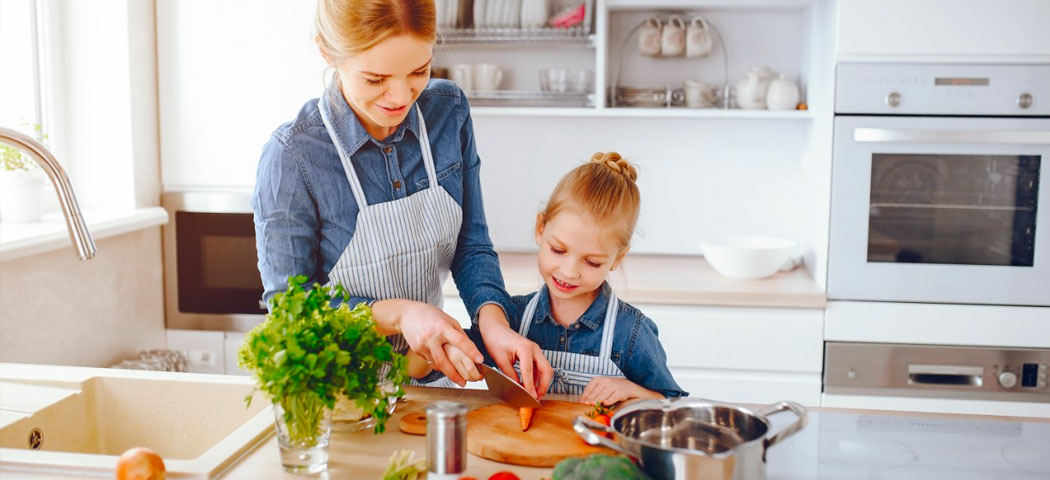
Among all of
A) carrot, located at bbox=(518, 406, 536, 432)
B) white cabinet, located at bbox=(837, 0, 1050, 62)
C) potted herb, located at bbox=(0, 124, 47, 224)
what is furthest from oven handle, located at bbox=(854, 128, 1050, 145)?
potted herb, located at bbox=(0, 124, 47, 224)

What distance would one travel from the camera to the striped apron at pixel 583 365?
160 centimetres

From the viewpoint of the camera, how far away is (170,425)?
1.49m

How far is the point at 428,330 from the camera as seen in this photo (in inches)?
52.2

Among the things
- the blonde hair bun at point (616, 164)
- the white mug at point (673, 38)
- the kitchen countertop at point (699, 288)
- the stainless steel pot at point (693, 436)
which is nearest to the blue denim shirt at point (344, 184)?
the blonde hair bun at point (616, 164)

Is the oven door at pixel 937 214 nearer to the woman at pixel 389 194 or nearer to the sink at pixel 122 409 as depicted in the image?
the woman at pixel 389 194

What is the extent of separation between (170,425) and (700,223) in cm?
214

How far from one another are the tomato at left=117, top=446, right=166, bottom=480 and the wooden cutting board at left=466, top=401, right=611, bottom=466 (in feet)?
1.21

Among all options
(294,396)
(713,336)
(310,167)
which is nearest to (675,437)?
(294,396)

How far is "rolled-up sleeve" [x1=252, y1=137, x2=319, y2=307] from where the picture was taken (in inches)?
55.9

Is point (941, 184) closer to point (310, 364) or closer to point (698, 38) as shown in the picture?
point (698, 38)

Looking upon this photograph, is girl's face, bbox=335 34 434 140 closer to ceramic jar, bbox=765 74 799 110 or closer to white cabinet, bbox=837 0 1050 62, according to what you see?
white cabinet, bbox=837 0 1050 62

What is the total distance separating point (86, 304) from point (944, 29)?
2.48m

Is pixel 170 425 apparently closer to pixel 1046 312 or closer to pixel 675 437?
pixel 675 437

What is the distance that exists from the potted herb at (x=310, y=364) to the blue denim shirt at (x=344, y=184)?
34 cm
